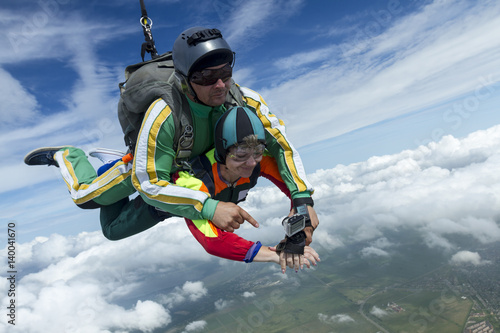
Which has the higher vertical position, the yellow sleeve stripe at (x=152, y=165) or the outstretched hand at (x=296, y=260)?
the yellow sleeve stripe at (x=152, y=165)

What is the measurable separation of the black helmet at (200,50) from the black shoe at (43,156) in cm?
260

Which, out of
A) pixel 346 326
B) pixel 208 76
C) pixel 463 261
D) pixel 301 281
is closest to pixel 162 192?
pixel 208 76

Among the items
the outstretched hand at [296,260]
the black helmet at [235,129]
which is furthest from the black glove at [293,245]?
the black helmet at [235,129]

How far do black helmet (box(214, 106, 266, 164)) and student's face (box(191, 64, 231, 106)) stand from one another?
0.45 ft

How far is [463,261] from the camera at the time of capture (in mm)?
158000

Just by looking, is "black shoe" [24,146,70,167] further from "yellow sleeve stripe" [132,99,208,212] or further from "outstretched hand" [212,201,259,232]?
"outstretched hand" [212,201,259,232]

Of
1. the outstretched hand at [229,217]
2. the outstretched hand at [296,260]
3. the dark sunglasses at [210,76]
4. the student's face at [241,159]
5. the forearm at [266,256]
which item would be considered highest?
the dark sunglasses at [210,76]

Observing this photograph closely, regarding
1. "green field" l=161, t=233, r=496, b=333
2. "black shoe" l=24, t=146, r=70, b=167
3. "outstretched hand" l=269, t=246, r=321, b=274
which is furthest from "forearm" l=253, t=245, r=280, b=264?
"green field" l=161, t=233, r=496, b=333

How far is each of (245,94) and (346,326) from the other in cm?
11545

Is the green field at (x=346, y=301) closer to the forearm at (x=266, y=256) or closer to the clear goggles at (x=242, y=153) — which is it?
the forearm at (x=266, y=256)

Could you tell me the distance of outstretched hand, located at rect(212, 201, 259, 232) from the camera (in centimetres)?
187

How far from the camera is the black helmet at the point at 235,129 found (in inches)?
81.1

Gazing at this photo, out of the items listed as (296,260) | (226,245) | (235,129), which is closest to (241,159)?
(235,129)

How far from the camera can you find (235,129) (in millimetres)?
2061
